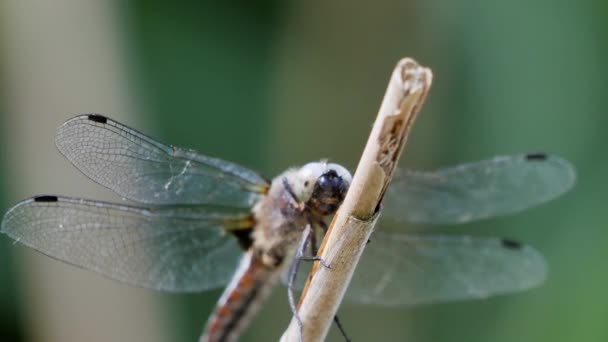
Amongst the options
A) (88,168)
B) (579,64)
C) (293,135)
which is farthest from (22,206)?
(579,64)

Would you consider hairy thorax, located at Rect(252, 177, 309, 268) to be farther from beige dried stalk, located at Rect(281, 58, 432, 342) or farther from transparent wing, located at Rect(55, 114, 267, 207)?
beige dried stalk, located at Rect(281, 58, 432, 342)

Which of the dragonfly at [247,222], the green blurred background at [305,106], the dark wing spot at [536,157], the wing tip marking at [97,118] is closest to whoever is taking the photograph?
the wing tip marking at [97,118]

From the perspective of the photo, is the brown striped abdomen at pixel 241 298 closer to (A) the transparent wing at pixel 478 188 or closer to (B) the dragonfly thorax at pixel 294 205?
(B) the dragonfly thorax at pixel 294 205

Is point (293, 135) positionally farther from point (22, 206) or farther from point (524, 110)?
point (22, 206)

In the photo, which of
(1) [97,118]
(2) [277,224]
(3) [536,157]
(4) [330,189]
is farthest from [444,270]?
(1) [97,118]

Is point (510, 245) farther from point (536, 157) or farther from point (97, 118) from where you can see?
point (97, 118)

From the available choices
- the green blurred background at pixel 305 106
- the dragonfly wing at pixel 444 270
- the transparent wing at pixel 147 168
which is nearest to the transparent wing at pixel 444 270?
the dragonfly wing at pixel 444 270

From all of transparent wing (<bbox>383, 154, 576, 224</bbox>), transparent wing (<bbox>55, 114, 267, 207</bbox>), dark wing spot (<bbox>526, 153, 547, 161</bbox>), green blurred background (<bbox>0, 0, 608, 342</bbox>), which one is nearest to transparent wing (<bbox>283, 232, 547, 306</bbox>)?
Answer: transparent wing (<bbox>383, 154, 576, 224</bbox>)
